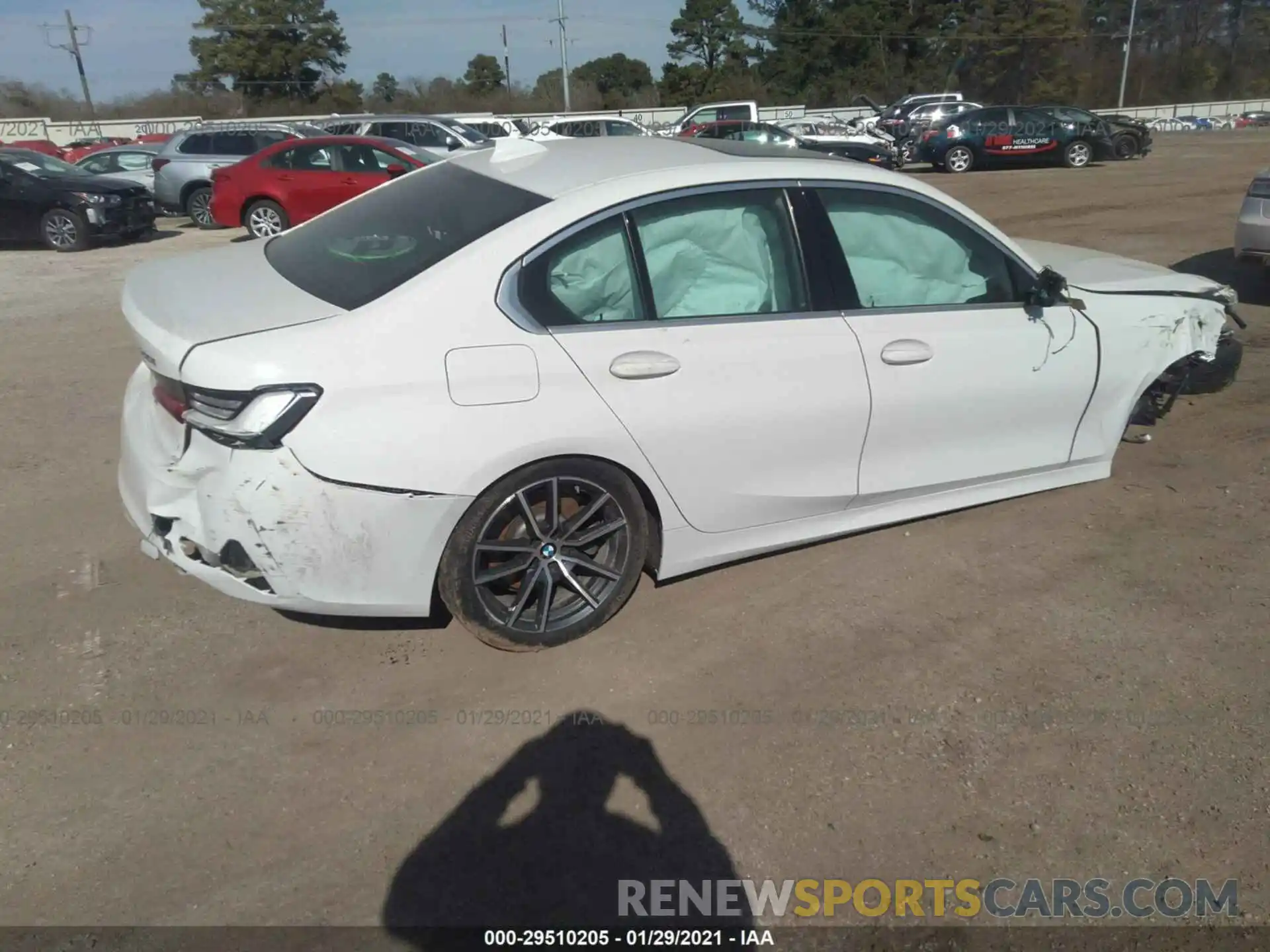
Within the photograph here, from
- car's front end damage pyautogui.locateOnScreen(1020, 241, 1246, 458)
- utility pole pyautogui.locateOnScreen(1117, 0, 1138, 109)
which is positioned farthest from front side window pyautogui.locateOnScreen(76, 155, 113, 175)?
utility pole pyautogui.locateOnScreen(1117, 0, 1138, 109)

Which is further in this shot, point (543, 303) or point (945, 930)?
point (543, 303)

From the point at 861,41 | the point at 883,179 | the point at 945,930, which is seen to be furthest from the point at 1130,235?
the point at 861,41

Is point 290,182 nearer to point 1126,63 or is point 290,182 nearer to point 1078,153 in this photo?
point 1078,153

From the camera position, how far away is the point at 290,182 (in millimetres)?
13664

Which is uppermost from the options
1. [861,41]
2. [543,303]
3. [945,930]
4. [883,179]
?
[861,41]

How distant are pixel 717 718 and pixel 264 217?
509 inches

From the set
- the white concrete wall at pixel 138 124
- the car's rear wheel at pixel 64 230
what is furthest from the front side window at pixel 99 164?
the white concrete wall at pixel 138 124

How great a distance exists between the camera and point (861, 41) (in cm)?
7056

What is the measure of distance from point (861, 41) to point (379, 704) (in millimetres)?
76886

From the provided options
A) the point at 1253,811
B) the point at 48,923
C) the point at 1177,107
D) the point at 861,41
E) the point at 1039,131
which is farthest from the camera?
the point at 861,41

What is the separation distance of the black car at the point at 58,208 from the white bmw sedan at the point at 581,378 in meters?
11.6

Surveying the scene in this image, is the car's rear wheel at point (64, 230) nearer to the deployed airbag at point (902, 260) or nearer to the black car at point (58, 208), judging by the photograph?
the black car at point (58, 208)

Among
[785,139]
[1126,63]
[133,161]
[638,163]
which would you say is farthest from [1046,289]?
[1126,63]

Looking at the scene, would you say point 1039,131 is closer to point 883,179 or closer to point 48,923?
point 883,179
